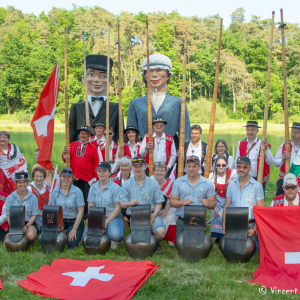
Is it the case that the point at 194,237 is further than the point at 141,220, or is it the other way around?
the point at 141,220

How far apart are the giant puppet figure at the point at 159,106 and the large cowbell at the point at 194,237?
7.35 ft

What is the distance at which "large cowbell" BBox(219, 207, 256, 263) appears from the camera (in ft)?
13.5

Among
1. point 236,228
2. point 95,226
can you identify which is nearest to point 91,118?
point 95,226

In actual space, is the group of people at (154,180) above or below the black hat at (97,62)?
below

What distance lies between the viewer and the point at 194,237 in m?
Result: 4.21

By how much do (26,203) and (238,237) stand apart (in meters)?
2.82

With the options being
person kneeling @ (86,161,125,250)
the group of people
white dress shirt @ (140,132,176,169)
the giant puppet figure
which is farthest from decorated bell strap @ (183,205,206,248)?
the giant puppet figure

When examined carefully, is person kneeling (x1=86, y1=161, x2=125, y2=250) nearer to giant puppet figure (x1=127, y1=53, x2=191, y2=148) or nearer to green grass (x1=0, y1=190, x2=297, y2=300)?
green grass (x1=0, y1=190, x2=297, y2=300)

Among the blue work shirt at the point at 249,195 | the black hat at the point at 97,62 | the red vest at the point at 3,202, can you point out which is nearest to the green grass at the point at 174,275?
the red vest at the point at 3,202

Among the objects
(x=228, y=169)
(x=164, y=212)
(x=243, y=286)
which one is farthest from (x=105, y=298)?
(x=228, y=169)

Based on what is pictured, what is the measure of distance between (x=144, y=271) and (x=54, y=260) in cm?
115

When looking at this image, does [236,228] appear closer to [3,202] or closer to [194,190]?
[194,190]

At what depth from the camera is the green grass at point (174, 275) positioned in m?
3.40

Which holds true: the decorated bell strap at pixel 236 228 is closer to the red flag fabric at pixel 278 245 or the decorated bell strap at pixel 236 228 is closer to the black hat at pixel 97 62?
the red flag fabric at pixel 278 245
